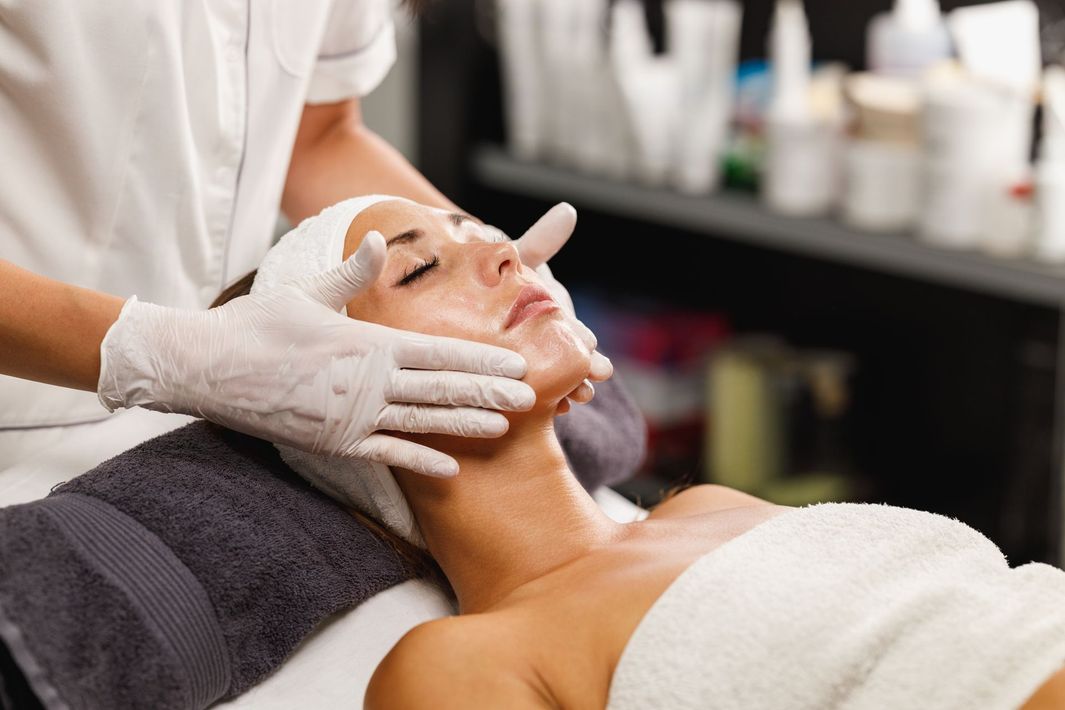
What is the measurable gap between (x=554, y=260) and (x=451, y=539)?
213 centimetres

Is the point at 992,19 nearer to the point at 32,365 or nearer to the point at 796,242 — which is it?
the point at 796,242

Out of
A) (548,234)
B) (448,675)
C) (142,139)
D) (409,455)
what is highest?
(142,139)

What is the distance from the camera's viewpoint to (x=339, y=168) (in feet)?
5.20

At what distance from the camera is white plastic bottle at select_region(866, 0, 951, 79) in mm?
2115

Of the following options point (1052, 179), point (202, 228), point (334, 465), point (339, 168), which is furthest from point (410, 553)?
point (1052, 179)

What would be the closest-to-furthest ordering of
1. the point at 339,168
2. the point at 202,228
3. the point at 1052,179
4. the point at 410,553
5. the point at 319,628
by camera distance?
the point at 319,628
the point at 410,553
the point at 202,228
the point at 339,168
the point at 1052,179

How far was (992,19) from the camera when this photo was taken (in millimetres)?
1926

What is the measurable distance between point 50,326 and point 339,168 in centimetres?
59

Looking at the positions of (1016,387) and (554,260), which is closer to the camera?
(1016,387)

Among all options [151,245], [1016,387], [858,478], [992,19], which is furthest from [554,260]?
[151,245]

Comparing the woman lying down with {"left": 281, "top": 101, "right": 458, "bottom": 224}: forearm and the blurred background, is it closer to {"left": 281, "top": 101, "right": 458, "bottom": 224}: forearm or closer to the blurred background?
{"left": 281, "top": 101, "right": 458, "bottom": 224}: forearm

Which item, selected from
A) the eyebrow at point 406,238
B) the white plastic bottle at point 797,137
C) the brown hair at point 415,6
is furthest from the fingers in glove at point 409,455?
the white plastic bottle at point 797,137

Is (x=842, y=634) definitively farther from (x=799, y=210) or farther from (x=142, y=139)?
(x=799, y=210)

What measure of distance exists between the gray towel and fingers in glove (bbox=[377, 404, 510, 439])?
0.15 m
